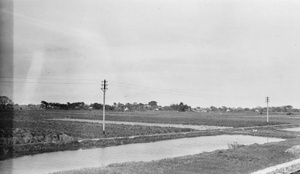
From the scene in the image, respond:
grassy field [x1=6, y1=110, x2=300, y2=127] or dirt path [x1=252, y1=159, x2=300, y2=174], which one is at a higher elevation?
dirt path [x1=252, y1=159, x2=300, y2=174]

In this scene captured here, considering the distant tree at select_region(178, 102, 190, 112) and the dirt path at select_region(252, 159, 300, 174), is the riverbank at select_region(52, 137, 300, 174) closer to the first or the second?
the dirt path at select_region(252, 159, 300, 174)

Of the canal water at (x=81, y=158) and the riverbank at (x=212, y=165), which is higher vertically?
the riverbank at (x=212, y=165)

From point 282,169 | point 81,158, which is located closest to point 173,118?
point 81,158

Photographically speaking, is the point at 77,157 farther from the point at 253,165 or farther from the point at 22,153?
the point at 253,165

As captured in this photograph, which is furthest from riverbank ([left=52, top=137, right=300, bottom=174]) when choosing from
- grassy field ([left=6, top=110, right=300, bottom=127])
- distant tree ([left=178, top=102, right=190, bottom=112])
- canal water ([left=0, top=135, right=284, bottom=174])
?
distant tree ([left=178, top=102, right=190, bottom=112])

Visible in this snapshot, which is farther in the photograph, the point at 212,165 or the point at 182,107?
the point at 182,107

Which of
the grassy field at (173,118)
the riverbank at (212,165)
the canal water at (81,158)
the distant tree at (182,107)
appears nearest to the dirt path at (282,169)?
the riverbank at (212,165)

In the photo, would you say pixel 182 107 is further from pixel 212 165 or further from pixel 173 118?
pixel 212 165

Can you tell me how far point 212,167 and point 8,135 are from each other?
61.8 ft

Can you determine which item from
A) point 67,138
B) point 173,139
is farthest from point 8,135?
point 173,139

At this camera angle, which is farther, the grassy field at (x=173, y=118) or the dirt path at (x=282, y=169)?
the grassy field at (x=173, y=118)

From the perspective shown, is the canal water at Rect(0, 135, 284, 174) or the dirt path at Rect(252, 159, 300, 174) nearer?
the dirt path at Rect(252, 159, 300, 174)

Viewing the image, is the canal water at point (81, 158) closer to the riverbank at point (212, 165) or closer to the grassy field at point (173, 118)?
the riverbank at point (212, 165)

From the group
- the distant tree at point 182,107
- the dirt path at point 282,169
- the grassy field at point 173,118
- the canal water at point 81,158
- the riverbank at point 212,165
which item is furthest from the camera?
the distant tree at point 182,107
